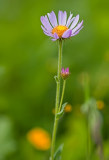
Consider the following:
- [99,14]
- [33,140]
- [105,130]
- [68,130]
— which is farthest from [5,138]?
[99,14]

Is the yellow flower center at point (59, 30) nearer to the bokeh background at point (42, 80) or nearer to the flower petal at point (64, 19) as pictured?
the flower petal at point (64, 19)

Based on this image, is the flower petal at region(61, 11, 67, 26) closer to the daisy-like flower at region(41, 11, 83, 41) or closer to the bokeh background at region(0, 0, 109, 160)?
the daisy-like flower at region(41, 11, 83, 41)

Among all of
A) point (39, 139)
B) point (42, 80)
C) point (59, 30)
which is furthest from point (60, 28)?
point (42, 80)

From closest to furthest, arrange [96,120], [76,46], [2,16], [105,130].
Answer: [96,120], [105,130], [76,46], [2,16]

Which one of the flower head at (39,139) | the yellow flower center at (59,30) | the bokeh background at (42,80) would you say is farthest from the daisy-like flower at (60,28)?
the flower head at (39,139)

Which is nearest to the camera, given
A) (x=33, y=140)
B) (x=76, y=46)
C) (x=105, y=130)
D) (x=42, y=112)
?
(x=33, y=140)

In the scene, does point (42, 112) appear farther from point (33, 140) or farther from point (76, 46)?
point (76, 46)
